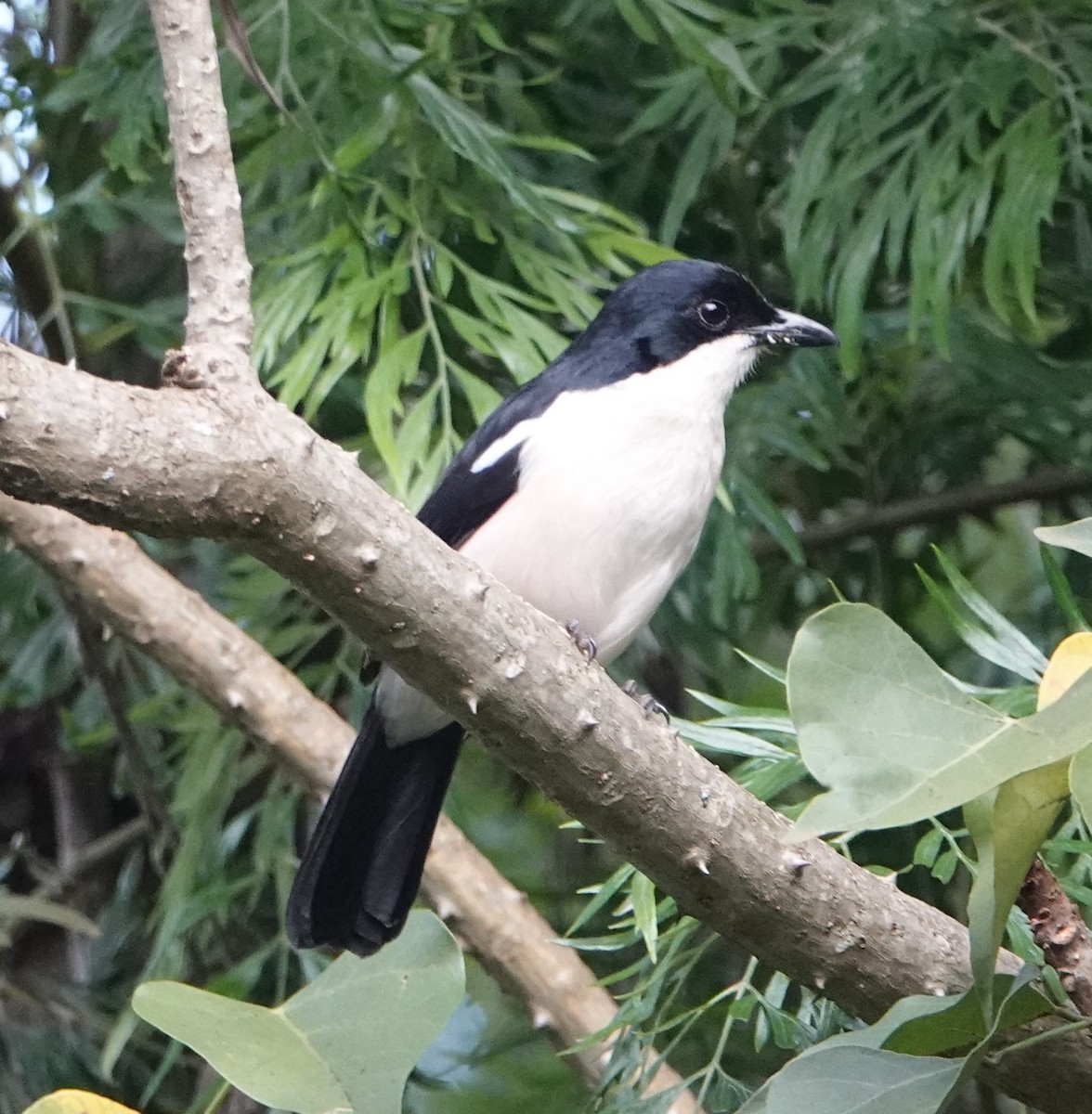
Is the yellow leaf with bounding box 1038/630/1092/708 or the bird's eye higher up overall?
the yellow leaf with bounding box 1038/630/1092/708

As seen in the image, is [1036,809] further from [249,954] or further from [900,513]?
[249,954]

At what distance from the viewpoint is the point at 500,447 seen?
83.9 inches

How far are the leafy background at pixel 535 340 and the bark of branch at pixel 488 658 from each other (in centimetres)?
21

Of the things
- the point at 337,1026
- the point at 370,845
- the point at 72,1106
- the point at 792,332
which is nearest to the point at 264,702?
the point at 370,845

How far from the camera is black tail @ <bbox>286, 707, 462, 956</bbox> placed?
6.41 ft

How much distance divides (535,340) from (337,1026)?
119cm

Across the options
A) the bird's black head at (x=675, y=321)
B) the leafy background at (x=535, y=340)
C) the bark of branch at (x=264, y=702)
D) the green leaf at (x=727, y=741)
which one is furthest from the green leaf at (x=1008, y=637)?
the bark of branch at (x=264, y=702)

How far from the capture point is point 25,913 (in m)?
2.30

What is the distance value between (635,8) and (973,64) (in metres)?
0.50

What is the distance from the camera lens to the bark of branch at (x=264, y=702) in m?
2.22

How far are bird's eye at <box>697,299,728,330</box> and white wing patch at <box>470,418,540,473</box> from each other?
1.05 feet

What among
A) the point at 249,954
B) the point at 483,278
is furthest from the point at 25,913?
the point at 483,278

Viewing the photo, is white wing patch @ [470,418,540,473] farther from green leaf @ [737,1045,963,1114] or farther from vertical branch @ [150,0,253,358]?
green leaf @ [737,1045,963,1114]

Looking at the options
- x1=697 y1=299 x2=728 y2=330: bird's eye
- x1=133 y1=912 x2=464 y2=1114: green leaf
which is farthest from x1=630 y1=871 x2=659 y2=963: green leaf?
x1=697 y1=299 x2=728 y2=330: bird's eye
